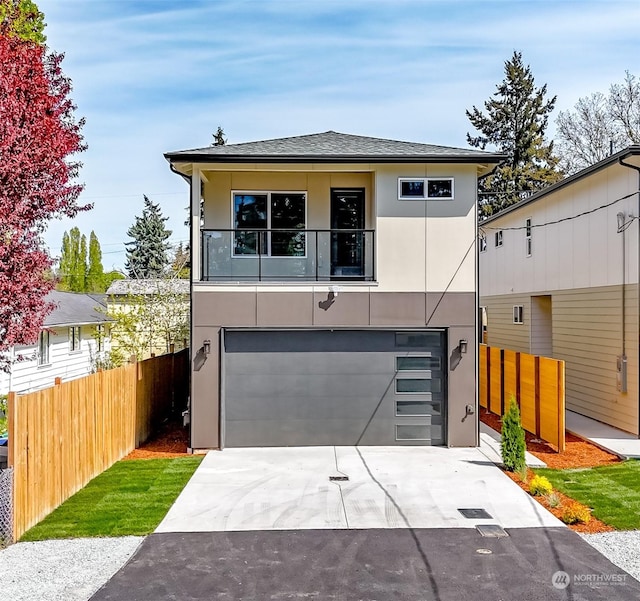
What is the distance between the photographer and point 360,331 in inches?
453

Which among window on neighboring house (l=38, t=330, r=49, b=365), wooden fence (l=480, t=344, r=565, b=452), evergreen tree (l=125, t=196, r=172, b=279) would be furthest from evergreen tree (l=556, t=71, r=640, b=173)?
window on neighboring house (l=38, t=330, r=49, b=365)

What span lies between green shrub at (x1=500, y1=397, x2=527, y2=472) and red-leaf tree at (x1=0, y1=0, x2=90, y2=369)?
26.9ft

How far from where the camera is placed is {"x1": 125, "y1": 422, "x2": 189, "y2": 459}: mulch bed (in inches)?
436

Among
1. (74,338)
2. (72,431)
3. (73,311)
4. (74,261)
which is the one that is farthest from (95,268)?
(72,431)

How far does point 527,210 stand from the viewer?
1838 centimetres

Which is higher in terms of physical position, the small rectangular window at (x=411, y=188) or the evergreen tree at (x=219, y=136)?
the evergreen tree at (x=219, y=136)

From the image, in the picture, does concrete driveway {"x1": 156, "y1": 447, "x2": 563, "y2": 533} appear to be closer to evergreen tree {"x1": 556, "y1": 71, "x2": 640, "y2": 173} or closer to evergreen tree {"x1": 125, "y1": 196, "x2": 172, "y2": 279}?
evergreen tree {"x1": 556, "y1": 71, "x2": 640, "y2": 173}

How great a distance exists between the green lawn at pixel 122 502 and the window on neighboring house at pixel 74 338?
12.6 m

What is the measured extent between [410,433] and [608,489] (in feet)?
12.2

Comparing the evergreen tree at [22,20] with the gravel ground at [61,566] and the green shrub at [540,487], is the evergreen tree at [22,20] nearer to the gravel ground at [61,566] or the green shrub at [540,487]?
the gravel ground at [61,566]

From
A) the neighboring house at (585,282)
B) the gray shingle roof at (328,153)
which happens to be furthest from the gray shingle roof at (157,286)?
the neighboring house at (585,282)

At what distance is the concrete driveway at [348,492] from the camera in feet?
24.4

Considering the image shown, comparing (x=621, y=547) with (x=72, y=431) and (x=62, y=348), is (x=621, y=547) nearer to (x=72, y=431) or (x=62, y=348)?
(x=72, y=431)

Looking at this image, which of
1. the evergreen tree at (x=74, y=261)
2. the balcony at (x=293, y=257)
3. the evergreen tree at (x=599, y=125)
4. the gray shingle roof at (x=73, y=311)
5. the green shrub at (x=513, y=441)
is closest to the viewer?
the green shrub at (x=513, y=441)
